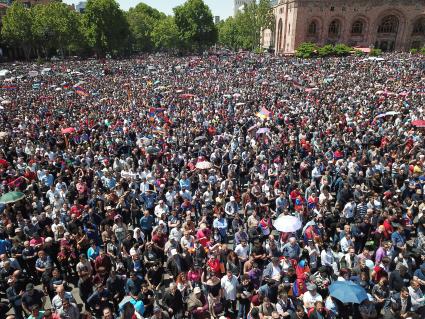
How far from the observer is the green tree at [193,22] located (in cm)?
7756

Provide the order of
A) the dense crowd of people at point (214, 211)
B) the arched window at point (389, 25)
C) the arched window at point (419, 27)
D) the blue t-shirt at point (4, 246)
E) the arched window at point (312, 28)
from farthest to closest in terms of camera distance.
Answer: the arched window at point (312, 28) < the arched window at point (389, 25) < the arched window at point (419, 27) < the blue t-shirt at point (4, 246) < the dense crowd of people at point (214, 211)

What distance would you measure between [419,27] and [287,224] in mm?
64730

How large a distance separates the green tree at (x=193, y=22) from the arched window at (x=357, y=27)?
33.3m

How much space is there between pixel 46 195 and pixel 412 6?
64132 mm

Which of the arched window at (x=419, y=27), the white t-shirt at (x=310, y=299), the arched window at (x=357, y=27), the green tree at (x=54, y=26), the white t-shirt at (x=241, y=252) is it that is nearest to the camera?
the white t-shirt at (x=310, y=299)

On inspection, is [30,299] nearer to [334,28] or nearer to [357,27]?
[334,28]

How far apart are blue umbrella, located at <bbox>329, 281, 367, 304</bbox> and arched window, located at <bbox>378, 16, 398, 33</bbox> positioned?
63750 mm

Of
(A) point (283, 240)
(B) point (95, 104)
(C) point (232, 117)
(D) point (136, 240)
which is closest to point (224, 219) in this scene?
(A) point (283, 240)

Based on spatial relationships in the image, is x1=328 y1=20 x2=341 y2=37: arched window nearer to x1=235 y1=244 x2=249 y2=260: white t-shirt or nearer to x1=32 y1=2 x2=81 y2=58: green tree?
x1=32 y1=2 x2=81 y2=58: green tree

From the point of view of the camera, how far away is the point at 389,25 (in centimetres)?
5809

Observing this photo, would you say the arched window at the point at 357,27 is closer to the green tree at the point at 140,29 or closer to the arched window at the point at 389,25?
the arched window at the point at 389,25

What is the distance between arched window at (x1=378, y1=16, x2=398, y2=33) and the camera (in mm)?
57506

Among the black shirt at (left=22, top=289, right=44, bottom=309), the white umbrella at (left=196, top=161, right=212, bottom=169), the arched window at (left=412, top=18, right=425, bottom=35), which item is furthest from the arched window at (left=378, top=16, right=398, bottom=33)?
the black shirt at (left=22, top=289, right=44, bottom=309)

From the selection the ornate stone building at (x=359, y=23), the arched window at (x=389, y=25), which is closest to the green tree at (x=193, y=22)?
the ornate stone building at (x=359, y=23)
